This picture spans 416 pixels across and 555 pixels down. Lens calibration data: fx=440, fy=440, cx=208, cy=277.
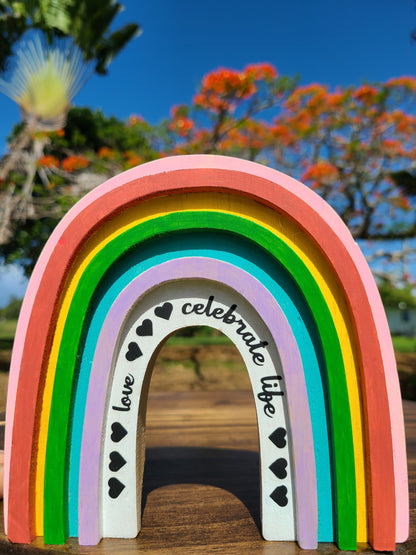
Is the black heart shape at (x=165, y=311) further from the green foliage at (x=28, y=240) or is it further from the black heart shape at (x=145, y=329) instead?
the green foliage at (x=28, y=240)

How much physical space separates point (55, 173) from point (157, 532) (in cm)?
1117

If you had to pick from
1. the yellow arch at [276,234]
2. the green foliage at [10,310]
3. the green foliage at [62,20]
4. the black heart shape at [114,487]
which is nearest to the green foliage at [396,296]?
the green foliage at [62,20]

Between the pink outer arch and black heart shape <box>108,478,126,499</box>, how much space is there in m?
0.49

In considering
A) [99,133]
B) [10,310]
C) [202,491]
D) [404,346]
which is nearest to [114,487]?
[202,491]

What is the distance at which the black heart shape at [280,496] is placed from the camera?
276 cm

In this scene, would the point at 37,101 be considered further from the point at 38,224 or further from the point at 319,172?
the point at 319,172

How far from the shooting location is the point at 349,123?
12.9 m

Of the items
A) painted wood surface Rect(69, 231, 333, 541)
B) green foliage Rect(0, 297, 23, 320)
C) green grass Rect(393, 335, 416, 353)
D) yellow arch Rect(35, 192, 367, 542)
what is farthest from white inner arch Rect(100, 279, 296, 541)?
green foliage Rect(0, 297, 23, 320)

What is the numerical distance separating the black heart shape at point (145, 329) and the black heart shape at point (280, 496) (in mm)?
1273

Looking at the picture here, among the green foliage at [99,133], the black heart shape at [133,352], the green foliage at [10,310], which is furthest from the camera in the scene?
the green foliage at [10,310]

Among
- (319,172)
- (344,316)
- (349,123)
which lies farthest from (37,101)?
(344,316)

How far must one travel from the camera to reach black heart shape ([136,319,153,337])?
113 inches

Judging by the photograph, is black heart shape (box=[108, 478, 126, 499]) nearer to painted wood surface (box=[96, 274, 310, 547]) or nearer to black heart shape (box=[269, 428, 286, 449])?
painted wood surface (box=[96, 274, 310, 547])

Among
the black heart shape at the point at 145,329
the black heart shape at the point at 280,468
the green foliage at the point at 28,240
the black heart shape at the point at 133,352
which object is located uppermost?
the green foliage at the point at 28,240
